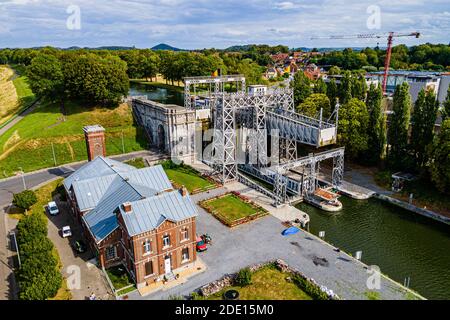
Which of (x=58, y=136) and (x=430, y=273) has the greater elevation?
(x=58, y=136)

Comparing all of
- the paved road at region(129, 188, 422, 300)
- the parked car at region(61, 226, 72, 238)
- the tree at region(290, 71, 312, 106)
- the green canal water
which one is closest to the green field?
the parked car at region(61, 226, 72, 238)

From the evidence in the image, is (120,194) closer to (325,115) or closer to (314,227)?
(314,227)

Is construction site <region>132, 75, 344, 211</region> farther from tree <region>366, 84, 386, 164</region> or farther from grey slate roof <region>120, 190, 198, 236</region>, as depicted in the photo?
grey slate roof <region>120, 190, 198, 236</region>

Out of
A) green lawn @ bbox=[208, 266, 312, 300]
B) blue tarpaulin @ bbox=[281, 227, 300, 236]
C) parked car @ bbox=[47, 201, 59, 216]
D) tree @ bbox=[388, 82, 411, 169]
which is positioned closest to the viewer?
green lawn @ bbox=[208, 266, 312, 300]

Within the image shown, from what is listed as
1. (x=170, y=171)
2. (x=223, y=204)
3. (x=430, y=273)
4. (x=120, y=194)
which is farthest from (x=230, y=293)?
(x=170, y=171)

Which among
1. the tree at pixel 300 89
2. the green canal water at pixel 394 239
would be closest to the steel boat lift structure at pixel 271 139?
the green canal water at pixel 394 239

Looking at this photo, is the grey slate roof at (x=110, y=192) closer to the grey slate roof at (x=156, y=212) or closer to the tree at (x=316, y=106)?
the grey slate roof at (x=156, y=212)

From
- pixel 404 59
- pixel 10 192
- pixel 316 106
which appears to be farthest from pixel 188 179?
pixel 404 59
